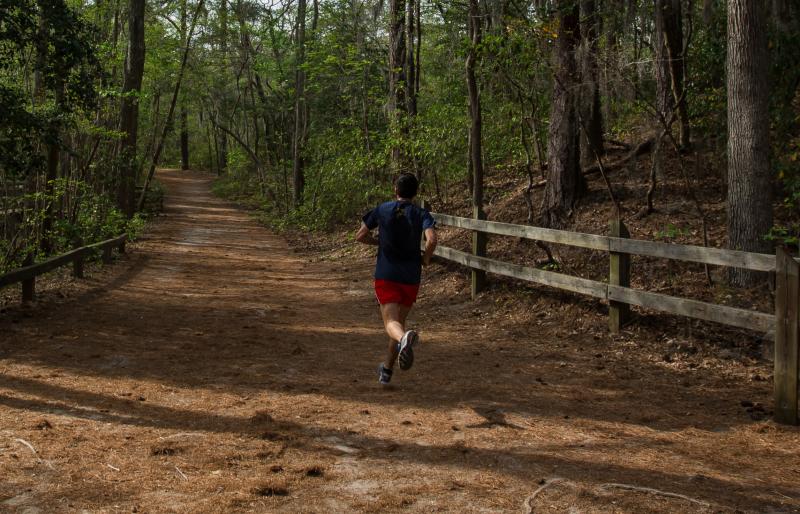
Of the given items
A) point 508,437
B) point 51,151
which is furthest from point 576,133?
point 51,151

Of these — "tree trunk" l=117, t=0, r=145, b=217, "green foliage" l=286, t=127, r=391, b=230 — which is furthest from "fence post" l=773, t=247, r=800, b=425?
"tree trunk" l=117, t=0, r=145, b=217

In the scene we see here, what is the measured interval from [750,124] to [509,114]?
26.8 ft

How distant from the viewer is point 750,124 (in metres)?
8.57

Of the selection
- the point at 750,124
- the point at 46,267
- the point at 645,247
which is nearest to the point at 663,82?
the point at 750,124

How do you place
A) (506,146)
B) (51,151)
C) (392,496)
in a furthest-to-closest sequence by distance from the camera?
(506,146), (51,151), (392,496)

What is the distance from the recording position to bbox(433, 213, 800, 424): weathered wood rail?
5.63 meters

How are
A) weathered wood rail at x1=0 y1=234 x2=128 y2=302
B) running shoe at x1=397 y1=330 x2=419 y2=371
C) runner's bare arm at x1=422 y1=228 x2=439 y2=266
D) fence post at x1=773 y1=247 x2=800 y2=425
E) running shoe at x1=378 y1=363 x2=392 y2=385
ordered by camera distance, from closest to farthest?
1. fence post at x1=773 y1=247 x2=800 y2=425
2. running shoe at x1=397 y1=330 x2=419 y2=371
3. runner's bare arm at x1=422 y1=228 x2=439 y2=266
4. running shoe at x1=378 y1=363 x2=392 y2=385
5. weathered wood rail at x1=0 y1=234 x2=128 y2=302

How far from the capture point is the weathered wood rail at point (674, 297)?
5629 mm

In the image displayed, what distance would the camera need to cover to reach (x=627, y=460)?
504 cm

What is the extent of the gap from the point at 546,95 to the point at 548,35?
2564 millimetres

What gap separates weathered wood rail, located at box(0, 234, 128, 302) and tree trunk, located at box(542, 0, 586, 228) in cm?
825

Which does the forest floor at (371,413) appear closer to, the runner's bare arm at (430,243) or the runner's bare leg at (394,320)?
the runner's bare leg at (394,320)

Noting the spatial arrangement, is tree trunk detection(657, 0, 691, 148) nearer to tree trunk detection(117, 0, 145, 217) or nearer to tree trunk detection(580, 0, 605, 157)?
tree trunk detection(580, 0, 605, 157)

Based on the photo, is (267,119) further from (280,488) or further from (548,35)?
(280,488)
